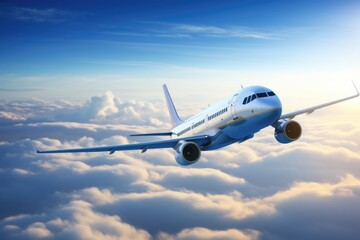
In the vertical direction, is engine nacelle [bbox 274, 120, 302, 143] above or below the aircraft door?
below

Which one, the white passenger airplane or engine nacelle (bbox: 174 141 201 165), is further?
engine nacelle (bbox: 174 141 201 165)

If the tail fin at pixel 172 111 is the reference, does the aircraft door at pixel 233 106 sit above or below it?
below

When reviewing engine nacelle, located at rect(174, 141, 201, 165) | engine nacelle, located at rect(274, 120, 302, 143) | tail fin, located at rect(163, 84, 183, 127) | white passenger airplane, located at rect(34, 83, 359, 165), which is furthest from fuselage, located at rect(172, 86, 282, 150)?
tail fin, located at rect(163, 84, 183, 127)

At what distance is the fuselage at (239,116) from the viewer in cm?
3856

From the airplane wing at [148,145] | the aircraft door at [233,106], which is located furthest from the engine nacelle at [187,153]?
the aircraft door at [233,106]

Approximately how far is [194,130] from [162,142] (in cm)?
692

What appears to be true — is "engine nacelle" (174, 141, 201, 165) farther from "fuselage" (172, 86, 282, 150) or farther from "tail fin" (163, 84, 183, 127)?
"tail fin" (163, 84, 183, 127)

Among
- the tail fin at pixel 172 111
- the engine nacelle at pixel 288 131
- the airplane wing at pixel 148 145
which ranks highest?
the tail fin at pixel 172 111

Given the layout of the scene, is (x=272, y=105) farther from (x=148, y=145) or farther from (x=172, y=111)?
(x=172, y=111)

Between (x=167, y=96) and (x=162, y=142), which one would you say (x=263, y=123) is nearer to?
(x=162, y=142)

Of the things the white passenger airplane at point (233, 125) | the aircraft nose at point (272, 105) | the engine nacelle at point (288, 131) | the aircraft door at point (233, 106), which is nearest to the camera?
the aircraft nose at point (272, 105)

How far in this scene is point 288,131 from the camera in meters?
45.1

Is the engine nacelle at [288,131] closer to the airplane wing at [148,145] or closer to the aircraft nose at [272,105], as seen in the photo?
the aircraft nose at [272,105]

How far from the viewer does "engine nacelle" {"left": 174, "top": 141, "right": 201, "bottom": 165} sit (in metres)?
43.0
